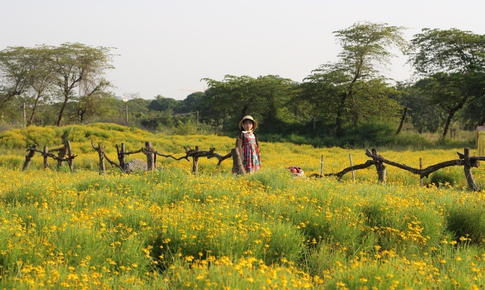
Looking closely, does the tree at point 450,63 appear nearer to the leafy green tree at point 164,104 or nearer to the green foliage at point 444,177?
the green foliage at point 444,177

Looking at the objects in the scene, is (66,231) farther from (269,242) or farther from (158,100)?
(158,100)

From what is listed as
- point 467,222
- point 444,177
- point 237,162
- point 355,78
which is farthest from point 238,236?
point 355,78

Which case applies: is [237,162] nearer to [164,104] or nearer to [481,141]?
[481,141]

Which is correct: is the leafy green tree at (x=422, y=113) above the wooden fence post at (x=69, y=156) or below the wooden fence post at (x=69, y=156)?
above

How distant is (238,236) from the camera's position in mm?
6008

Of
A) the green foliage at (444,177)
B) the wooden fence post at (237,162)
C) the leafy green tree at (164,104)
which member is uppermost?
the leafy green tree at (164,104)

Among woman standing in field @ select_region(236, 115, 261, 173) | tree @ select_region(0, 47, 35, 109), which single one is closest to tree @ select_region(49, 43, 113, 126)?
tree @ select_region(0, 47, 35, 109)

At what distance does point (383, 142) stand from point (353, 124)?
432 cm

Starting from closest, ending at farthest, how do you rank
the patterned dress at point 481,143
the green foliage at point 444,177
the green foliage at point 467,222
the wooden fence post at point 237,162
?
1. the green foliage at point 467,222
2. the wooden fence post at point 237,162
3. the green foliage at point 444,177
4. the patterned dress at point 481,143

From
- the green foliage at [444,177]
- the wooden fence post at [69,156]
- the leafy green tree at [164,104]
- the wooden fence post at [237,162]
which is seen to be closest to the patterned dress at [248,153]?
the wooden fence post at [237,162]

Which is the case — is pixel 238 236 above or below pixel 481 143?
below

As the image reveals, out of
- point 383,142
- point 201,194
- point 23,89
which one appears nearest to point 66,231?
point 201,194

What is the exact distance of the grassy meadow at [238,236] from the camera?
180 inches

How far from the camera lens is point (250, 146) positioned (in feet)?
40.2
